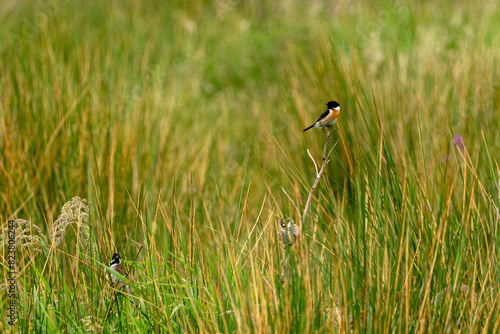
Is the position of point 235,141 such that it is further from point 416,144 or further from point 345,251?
point 345,251

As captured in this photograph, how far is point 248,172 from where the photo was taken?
3.50m

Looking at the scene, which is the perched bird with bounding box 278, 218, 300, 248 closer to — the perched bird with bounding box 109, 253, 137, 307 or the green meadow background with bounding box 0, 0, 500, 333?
the green meadow background with bounding box 0, 0, 500, 333

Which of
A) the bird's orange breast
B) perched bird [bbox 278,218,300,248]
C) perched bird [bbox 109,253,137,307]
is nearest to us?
perched bird [bbox 278,218,300,248]

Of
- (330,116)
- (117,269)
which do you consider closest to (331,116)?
(330,116)

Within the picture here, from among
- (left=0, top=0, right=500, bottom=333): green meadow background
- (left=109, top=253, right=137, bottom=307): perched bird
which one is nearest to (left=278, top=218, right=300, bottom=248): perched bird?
(left=0, top=0, right=500, bottom=333): green meadow background

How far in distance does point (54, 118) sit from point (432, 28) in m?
4.18

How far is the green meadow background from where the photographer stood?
1665mm

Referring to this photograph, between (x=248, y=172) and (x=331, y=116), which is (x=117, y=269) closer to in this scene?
(x=331, y=116)

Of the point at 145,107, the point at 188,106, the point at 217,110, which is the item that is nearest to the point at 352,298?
the point at 145,107

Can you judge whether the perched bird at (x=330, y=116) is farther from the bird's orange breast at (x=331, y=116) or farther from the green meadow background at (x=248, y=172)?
the green meadow background at (x=248, y=172)

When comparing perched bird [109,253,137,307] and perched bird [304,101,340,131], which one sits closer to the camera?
perched bird [109,253,137,307]

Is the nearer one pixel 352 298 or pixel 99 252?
pixel 352 298

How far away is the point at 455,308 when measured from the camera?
1660 mm

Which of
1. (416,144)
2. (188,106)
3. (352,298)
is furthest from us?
(188,106)
